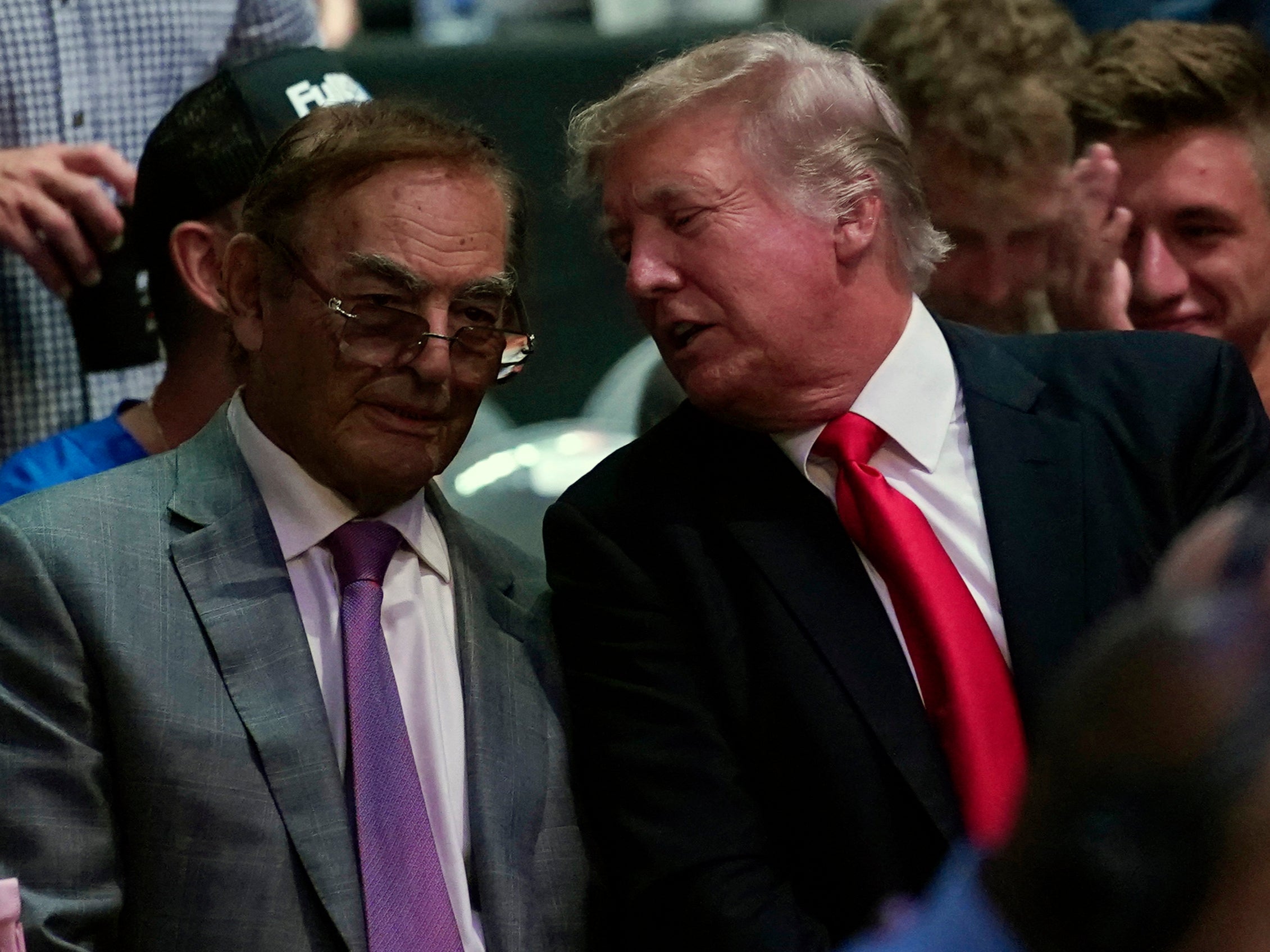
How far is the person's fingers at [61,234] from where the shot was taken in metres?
2.48

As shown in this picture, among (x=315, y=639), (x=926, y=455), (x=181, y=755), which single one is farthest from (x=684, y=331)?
(x=181, y=755)

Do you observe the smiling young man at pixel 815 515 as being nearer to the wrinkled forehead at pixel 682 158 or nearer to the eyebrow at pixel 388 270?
the wrinkled forehead at pixel 682 158

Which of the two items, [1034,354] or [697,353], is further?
[1034,354]

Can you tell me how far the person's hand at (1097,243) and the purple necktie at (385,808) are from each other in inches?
47.2

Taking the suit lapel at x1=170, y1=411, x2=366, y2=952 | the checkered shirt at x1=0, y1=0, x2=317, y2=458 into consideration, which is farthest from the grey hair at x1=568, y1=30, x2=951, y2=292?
the checkered shirt at x1=0, y1=0, x2=317, y2=458

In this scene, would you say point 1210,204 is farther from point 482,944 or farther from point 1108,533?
point 482,944

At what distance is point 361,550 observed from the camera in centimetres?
195

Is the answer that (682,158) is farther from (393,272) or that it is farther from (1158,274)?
(1158,274)

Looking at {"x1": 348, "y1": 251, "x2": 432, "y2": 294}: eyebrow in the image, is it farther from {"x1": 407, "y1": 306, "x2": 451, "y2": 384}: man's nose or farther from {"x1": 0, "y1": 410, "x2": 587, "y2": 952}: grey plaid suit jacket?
{"x1": 0, "y1": 410, "x2": 587, "y2": 952}: grey plaid suit jacket

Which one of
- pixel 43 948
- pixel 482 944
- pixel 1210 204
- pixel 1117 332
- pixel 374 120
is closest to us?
pixel 43 948

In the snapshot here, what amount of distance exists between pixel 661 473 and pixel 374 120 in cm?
52

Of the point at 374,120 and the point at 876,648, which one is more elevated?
the point at 374,120

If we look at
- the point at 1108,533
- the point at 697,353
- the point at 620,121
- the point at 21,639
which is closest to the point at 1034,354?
the point at 1108,533

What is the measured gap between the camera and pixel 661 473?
2094 mm
